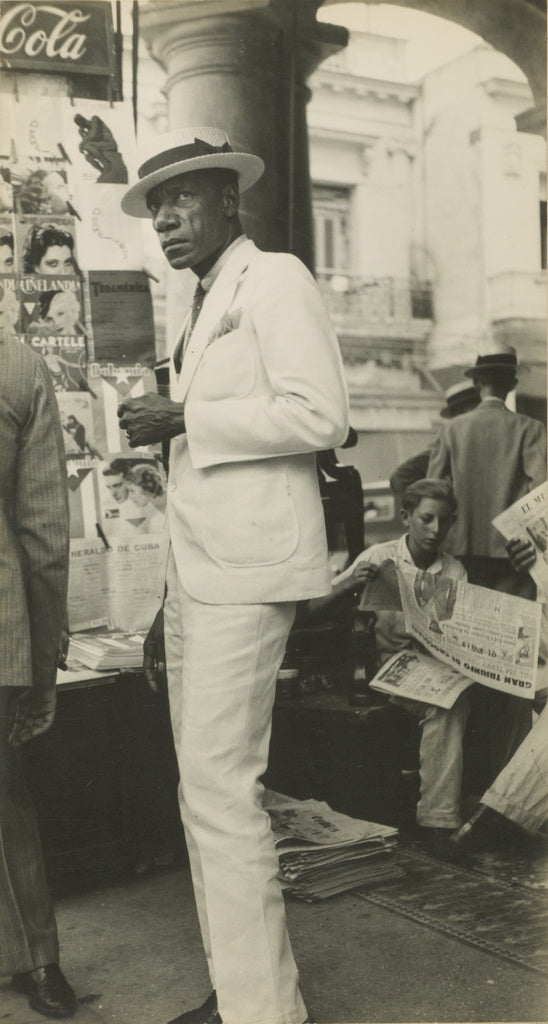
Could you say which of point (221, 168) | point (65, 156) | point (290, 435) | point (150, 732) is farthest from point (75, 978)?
point (65, 156)

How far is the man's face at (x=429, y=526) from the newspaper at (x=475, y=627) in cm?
11

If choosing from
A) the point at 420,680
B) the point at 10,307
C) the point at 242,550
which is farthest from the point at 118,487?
the point at 242,550

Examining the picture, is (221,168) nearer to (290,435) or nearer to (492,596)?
(290,435)

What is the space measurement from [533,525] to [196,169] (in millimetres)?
1741

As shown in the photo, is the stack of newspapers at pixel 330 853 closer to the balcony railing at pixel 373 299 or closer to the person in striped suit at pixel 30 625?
the person in striped suit at pixel 30 625

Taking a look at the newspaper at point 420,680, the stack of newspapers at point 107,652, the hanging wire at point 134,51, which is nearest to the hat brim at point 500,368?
the newspaper at point 420,680

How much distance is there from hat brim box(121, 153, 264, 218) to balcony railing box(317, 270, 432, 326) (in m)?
1.86

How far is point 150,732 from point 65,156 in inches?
75.2

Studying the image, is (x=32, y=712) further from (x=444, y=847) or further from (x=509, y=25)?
(x=509, y=25)

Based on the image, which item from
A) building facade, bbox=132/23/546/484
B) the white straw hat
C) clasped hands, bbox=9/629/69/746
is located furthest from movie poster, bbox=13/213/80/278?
clasped hands, bbox=9/629/69/746

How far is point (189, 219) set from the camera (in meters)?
2.48

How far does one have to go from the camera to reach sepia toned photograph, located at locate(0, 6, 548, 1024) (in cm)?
231

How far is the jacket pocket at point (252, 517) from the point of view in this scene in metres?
2.30

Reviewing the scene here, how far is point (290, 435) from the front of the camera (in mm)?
2250
